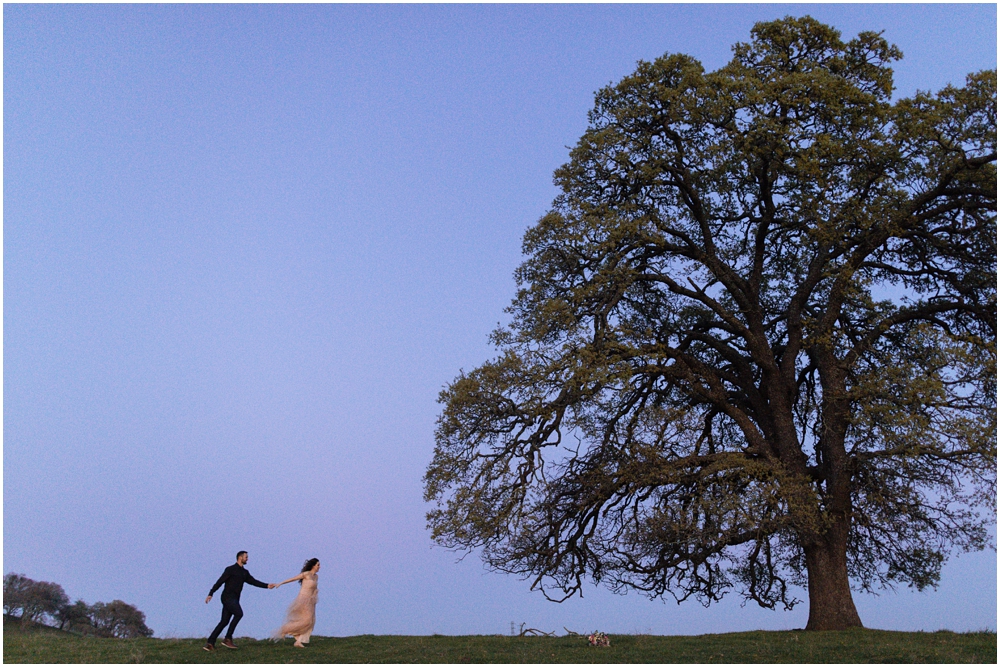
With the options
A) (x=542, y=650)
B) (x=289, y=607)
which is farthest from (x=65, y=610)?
(x=542, y=650)

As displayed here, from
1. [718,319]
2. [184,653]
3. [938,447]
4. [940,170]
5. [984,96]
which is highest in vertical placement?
[984,96]

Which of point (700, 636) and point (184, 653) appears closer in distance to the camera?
point (184, 653)

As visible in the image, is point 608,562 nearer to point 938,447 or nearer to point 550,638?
point 550,638

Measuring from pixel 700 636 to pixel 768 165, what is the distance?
38.9 ft

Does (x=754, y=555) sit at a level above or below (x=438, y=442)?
below

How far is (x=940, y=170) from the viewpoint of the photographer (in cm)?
2134

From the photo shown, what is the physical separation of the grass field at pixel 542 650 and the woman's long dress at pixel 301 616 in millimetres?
321

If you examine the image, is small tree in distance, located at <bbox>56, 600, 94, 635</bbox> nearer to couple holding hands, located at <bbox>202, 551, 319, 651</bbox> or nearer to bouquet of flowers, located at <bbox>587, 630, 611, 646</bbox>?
couple holding hands, located at <bbox>202, 551, 319, 651</bbox>

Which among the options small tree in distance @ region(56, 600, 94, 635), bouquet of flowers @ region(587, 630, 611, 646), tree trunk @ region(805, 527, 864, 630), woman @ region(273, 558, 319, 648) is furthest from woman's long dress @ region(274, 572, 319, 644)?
small tree in distance @ region(56, 600, 94, 635)

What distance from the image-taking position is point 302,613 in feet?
59.1

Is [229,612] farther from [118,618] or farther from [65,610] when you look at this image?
[118,618]

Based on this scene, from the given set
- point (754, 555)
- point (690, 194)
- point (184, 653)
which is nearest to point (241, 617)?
point (184, 653)

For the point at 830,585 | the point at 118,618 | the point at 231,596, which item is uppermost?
the point at 830,585

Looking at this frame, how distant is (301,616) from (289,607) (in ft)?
1.02
